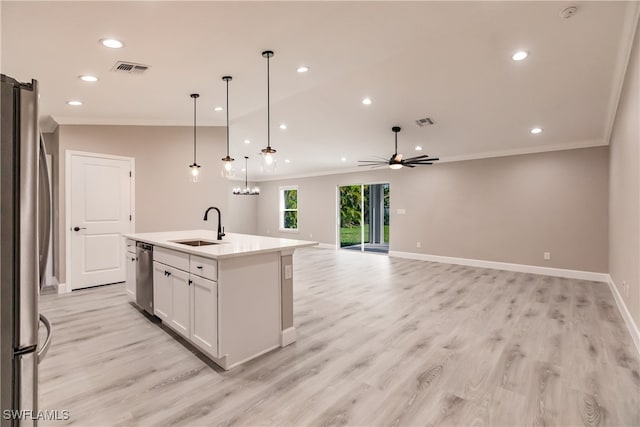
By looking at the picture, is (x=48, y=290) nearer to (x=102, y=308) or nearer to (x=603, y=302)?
(x=102, y=308)

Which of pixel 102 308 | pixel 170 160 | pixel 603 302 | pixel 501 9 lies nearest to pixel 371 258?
pixel 603 302

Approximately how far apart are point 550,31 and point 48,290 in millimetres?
6902

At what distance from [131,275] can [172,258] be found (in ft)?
4.46

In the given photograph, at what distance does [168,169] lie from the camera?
511 cm

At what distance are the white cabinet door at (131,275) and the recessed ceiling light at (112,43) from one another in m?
2.24

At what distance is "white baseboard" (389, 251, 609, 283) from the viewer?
18.2 feet

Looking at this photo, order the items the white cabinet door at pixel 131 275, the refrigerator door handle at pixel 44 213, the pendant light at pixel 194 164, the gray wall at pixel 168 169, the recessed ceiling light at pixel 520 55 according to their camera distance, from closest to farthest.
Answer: the refrigerator door handle at pixel 44 213 < the recessed ceiling light at pixel 520 55 < the white cabinet door at pixel 131 275 < the pendant light at pixel 194 164 < the gray wall at pixel 168 169

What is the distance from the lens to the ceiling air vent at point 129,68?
10.0ft

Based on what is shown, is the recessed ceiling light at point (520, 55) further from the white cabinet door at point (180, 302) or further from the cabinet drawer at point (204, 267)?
the white cabinet door at point (180, 302)

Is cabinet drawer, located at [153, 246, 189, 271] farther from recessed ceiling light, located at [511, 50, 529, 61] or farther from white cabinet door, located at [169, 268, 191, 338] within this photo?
recessed ceiling light, located at [511, 50, 529, 61]

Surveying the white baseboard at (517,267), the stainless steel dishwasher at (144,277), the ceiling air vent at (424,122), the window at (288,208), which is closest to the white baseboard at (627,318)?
the white baseboard at (517,267)

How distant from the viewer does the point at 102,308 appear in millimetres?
3801

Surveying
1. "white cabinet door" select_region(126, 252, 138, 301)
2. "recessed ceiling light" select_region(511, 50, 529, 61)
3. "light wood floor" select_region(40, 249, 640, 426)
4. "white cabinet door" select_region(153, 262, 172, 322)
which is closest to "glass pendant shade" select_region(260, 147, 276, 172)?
"white cabinet door" select_region(153, 262, 172, 322)

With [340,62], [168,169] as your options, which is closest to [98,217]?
[168,169]
